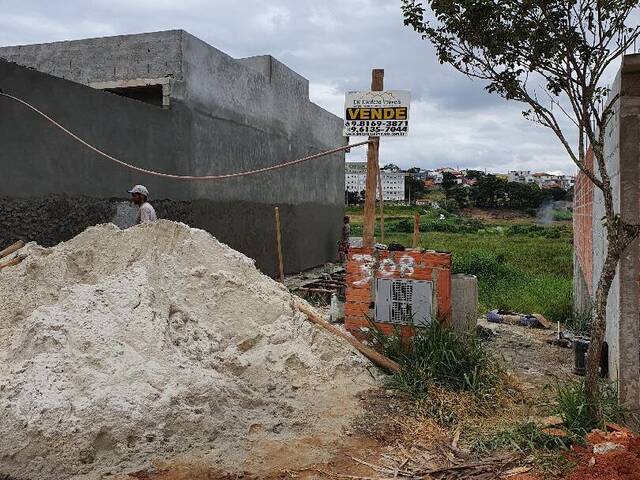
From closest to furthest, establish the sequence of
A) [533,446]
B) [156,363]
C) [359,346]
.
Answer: [533,446], [156,363], [359,346]

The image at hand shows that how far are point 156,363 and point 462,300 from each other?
3.52 m

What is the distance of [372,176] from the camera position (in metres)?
7.31

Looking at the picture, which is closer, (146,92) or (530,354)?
(530,354)

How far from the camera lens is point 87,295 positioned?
559cm

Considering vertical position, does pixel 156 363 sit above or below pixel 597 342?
below

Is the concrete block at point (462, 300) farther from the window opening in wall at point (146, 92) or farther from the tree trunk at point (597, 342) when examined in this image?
the window opening in wall at point (146, 92)

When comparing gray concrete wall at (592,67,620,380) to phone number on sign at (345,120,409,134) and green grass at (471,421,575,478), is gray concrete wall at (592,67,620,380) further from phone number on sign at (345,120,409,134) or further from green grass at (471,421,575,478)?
phone number on sign at (345,120,409,134)

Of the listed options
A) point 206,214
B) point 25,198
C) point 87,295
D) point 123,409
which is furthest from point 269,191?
point 123,409

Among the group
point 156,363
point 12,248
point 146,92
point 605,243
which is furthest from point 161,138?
point 605,243

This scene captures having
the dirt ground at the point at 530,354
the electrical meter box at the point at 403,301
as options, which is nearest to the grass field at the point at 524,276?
the dirt ground at the point at 530,354

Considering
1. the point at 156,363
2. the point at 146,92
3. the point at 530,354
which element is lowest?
the point at 530,354

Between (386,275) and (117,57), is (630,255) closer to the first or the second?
(386,275)

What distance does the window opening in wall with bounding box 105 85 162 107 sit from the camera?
1003cm

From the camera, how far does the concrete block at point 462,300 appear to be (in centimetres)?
686
